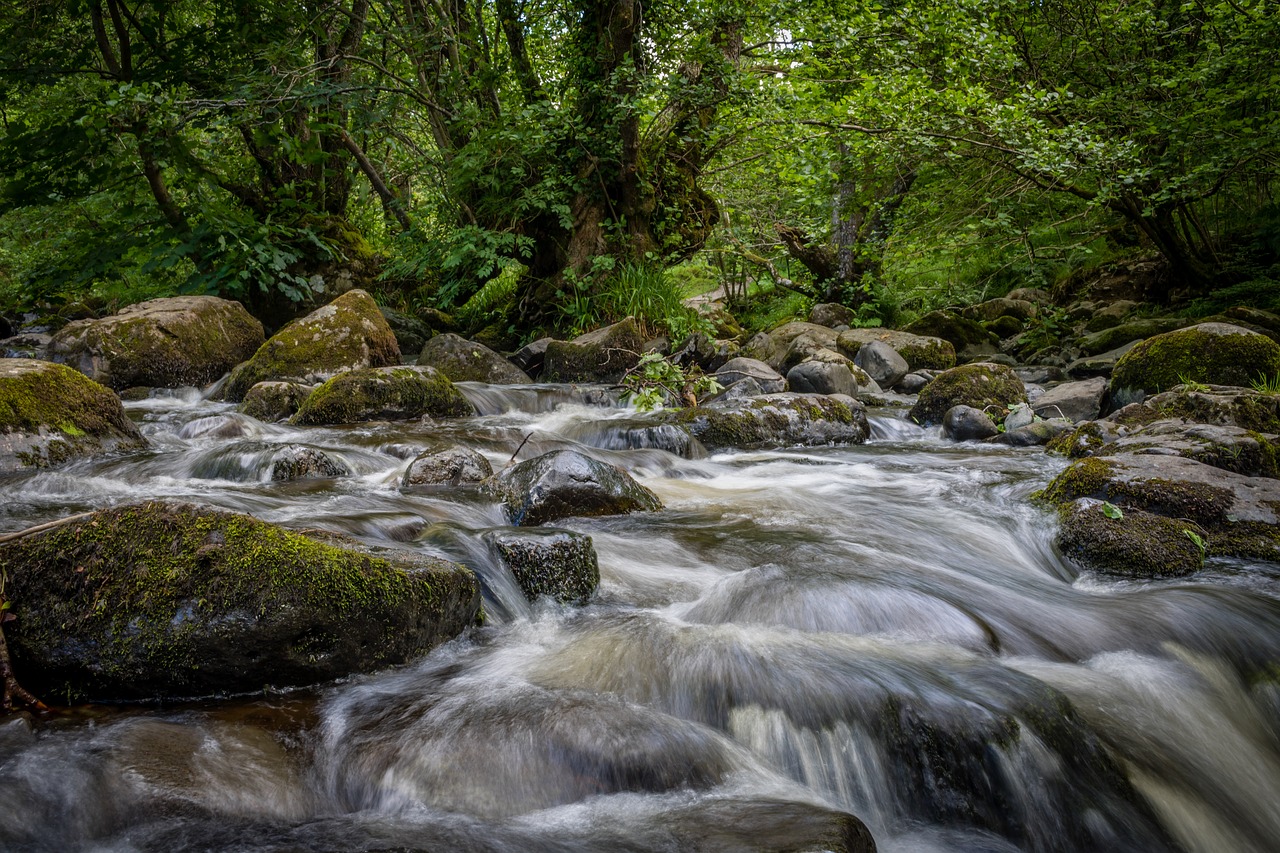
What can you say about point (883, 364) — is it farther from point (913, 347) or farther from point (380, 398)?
point (380, 398)

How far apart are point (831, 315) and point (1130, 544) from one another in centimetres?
1183

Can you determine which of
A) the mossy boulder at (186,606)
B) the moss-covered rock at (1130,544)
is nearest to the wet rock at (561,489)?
the mossy boulder at (186,606)

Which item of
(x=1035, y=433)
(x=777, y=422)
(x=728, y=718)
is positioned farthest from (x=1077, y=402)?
(x=728, y=718)

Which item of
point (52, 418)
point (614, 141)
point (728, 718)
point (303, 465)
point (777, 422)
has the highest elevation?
point (614, 141)

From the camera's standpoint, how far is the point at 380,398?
310 inches

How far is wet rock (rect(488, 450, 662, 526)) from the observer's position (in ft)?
15.1

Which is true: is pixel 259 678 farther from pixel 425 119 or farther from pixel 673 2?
pixel 425 119

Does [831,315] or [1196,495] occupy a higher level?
[831,315]

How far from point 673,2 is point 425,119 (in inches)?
215

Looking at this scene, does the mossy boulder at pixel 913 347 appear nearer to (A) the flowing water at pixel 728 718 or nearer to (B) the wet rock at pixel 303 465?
(A) the flowing water at pixel 728 718

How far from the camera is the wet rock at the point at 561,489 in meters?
4.61

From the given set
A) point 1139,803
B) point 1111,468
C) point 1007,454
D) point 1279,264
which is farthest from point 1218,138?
point 1139,803

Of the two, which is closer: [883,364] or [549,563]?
[549,563]

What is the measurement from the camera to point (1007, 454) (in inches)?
267
